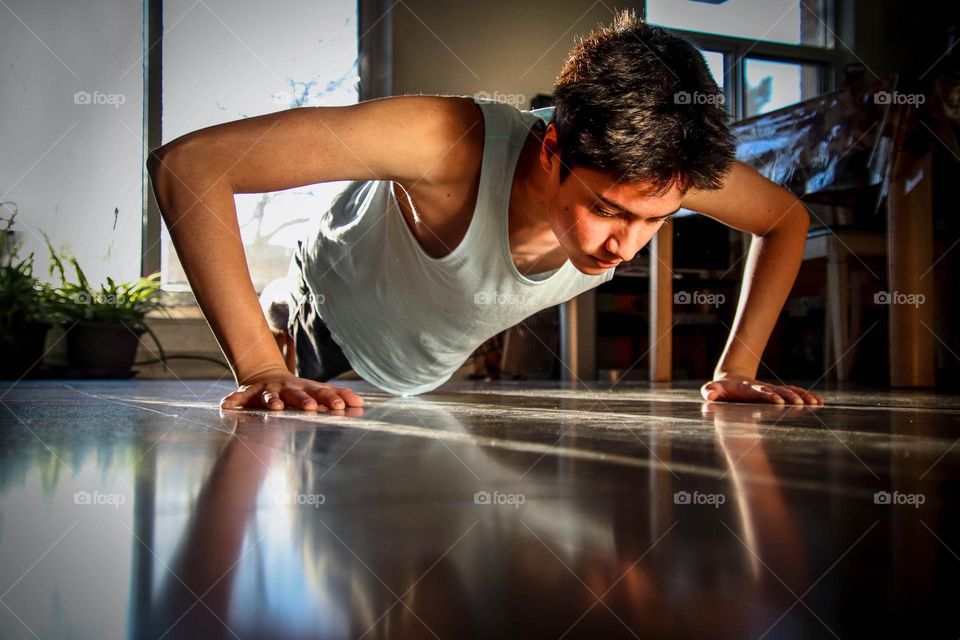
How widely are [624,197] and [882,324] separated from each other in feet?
6.58

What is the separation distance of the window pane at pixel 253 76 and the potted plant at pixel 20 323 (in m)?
0.64

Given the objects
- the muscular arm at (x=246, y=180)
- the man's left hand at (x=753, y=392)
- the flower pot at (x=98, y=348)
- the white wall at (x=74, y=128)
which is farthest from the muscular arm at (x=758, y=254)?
the white wall at (x=74, y=128)

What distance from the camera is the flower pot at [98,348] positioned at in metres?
2.36

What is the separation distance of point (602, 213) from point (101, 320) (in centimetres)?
217

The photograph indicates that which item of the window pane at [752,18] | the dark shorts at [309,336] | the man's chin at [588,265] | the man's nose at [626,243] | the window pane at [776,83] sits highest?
the window pane at [752,18]

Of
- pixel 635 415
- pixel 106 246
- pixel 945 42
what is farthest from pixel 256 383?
pixel 945 42

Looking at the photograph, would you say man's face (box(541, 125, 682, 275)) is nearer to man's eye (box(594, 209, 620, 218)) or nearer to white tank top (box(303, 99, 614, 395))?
man's eye (box(594, 209, 620, 218))

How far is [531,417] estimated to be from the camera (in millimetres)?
788

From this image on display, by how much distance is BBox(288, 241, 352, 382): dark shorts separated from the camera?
4.29 ft

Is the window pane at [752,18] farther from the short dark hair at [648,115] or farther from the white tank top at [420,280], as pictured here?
the short dark hair at [648,115]

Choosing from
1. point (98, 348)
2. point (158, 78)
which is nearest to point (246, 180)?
point (98, 348)

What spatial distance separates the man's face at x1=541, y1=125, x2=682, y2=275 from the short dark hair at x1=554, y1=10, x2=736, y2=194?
0.01 m

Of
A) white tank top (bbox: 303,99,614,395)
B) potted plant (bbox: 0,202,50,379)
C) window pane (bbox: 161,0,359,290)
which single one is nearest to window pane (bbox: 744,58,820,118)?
window pane (bbox: 161,0,359,290)

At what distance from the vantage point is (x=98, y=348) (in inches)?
92.9
